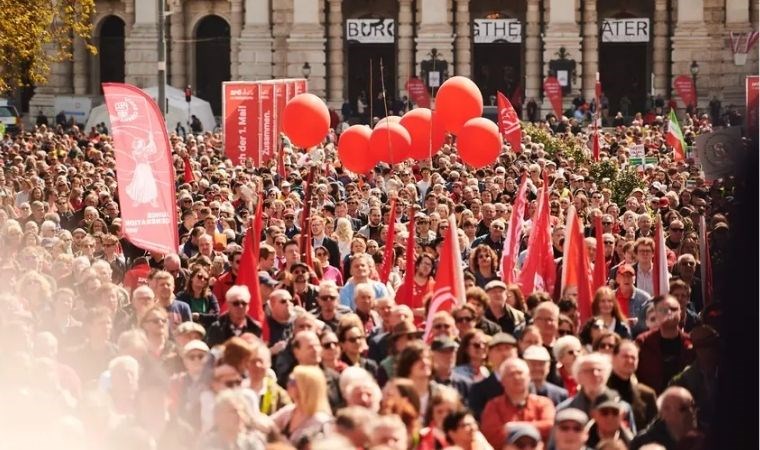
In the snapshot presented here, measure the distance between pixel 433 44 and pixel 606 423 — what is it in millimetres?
55043

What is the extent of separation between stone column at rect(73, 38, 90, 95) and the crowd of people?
1812 inches

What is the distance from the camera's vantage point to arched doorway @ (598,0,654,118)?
66.4 metres

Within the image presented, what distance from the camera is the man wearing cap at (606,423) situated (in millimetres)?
12109

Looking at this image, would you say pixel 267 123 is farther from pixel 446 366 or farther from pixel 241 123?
pixel 446 366

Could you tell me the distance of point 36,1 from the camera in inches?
1555

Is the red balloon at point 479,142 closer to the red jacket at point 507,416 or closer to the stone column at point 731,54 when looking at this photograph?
the red jacket at point 507,416

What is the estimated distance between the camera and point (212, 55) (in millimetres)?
69688

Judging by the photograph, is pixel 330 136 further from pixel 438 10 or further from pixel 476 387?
pixel 476 387

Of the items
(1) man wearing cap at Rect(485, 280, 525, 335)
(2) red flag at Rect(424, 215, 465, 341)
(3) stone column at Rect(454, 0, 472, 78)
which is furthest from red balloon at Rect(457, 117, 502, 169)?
(3) stone column at Rect(454, 0, 472, 78)

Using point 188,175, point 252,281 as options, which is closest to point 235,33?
point 188,175

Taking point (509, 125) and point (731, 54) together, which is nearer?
point (509, 125)

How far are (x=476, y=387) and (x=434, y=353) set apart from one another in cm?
35

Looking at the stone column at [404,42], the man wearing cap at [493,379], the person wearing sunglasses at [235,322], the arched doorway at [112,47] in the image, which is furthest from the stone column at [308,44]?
the man wearing cap at [493,379]

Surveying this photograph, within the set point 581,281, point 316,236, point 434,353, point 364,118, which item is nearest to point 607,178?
point 316,236
